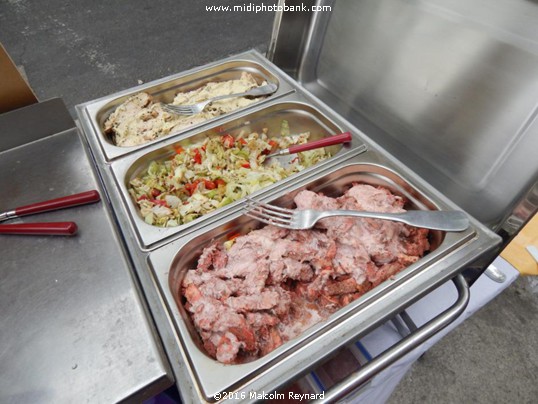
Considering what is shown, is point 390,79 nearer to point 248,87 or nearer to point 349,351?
point 248,87

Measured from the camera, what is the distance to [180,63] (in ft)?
14.3

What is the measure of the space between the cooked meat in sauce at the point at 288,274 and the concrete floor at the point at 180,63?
155 centimetres

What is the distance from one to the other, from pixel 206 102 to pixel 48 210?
100 cm

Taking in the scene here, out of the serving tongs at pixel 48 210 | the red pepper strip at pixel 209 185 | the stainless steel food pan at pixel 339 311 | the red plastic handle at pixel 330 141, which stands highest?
the serving tongs at pixel 48 210

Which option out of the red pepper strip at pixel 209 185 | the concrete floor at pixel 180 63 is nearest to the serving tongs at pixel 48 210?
the red pepper strip at pixel 209 185

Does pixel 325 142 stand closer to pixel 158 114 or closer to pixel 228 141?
pixel 228 141

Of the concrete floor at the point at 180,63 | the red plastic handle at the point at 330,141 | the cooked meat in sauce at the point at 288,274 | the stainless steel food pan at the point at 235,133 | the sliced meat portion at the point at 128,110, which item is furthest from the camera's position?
the concrete floor at the point at 180,63

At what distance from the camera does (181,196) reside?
1.64 metres

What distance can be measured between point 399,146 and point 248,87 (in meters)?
0.94

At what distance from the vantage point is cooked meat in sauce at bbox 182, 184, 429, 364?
109 cm

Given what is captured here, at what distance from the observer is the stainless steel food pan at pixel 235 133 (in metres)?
1.33

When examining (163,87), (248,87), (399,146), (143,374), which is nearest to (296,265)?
(143,374)

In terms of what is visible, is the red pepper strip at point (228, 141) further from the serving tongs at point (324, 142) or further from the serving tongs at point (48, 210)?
the serving tongs at point (48, 210)

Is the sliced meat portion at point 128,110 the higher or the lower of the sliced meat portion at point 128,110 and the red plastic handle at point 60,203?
the higher
